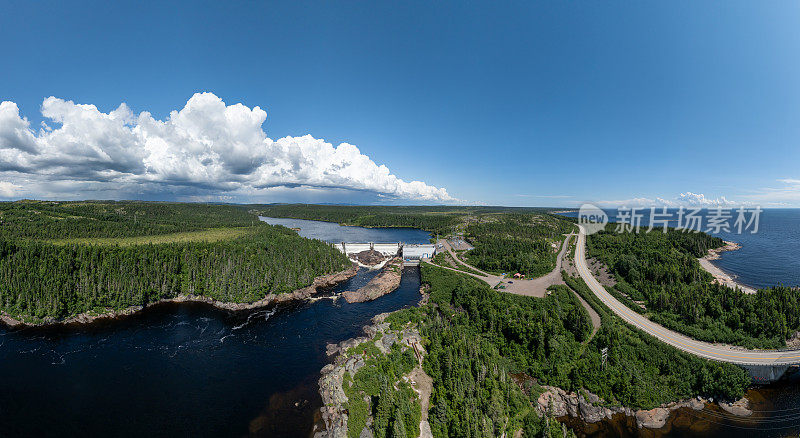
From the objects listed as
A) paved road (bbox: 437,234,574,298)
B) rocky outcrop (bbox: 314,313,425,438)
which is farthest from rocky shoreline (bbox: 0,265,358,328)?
paved road (bbox: 437,234,574,298)

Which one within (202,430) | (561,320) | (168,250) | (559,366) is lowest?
(202,430)

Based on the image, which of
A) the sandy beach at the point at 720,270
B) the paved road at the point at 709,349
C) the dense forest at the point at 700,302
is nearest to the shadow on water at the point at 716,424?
the paved road at the point at 709,349

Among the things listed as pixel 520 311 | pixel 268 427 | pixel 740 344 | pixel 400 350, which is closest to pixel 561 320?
pixel 520 311

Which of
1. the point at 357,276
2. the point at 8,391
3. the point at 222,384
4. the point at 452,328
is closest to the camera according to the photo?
the point at 8,391

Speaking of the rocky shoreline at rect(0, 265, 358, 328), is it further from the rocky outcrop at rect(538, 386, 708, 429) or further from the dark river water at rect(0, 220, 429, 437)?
the rocky outcrop at rect(538, 386, 708, 429)

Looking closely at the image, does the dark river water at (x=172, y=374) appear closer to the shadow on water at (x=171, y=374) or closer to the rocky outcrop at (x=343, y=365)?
the shadow on water at (x=171, y=374)

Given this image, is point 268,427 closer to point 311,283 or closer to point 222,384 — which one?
point 222,384
